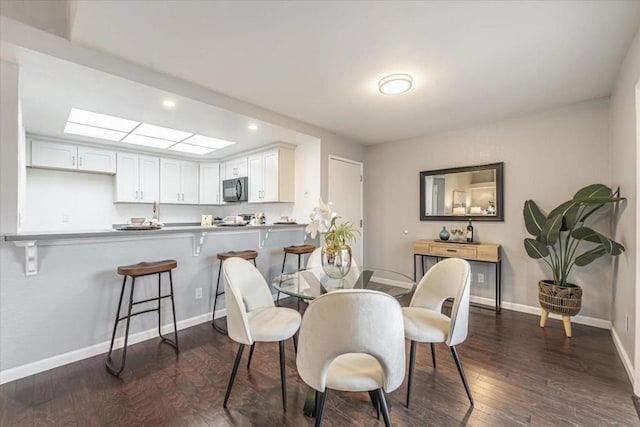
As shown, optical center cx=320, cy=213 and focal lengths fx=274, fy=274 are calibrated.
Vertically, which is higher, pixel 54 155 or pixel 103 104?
pixel 103 104

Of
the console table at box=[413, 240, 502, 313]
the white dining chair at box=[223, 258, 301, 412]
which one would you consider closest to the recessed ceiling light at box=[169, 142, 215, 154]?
the white dining chair at box=[223, 258, 301, 412]

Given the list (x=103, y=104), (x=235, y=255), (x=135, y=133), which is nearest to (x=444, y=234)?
(x=235, y=255)

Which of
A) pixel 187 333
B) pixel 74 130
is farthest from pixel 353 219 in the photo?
pixel 74 130

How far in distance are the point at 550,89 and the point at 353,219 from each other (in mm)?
3012

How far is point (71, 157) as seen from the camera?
169 inches

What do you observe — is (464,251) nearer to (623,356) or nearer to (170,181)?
(623,356)

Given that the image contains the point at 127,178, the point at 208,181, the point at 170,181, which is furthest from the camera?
the point at 208,181

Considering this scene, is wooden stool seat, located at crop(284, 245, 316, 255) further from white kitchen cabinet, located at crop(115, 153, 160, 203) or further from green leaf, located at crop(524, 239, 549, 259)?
white kitchen cabinet, located at crop(115, 153, 160, 203)

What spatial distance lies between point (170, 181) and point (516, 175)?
5.82 m

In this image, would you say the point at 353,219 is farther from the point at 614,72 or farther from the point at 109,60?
the point at 109,60

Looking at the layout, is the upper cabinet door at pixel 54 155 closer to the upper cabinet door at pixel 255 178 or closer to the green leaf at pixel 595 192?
the upper cabinet door at pixel 255 178

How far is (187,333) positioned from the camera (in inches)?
111

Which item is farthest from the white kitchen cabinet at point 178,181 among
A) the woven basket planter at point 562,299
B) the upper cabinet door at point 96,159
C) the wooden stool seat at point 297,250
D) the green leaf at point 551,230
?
the woven basket planter at point 562,299

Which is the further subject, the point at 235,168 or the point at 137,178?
the point at 235,168
